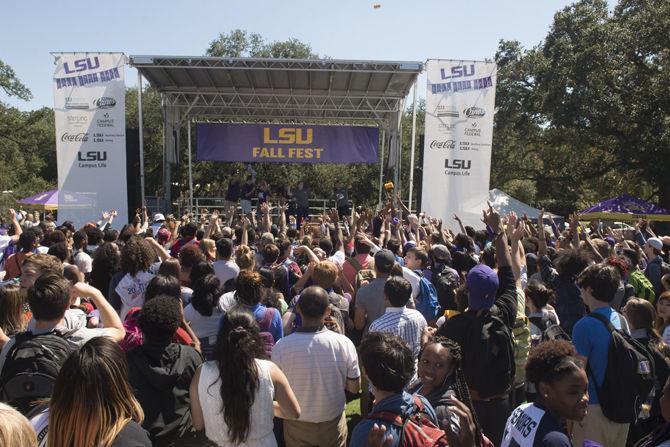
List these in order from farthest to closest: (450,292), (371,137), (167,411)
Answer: (371,137) → (450,292) → (167,411)

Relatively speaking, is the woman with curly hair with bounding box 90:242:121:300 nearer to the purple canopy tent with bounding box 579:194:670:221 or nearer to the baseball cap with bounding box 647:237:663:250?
the baseball cap with bounding box 647:237:663:250

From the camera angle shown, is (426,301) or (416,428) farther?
(426,301)

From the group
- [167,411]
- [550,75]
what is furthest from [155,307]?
[550,75]

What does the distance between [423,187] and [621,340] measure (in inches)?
390

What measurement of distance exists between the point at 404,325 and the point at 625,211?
1798cm

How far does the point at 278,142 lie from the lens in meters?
18.0

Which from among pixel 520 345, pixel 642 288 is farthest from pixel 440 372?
pixel 642 288

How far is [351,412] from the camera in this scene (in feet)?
18.0

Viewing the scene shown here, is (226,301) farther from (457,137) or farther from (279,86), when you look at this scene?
(279,86)

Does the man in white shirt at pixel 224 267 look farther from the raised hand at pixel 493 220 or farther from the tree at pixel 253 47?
A: the tree at pixel 253 47

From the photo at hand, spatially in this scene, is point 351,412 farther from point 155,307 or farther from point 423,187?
point 423,187

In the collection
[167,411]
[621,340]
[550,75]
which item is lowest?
[167,411]

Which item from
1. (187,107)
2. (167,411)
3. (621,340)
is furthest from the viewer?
(187,107)

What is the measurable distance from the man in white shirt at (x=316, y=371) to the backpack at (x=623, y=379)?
1440mm
